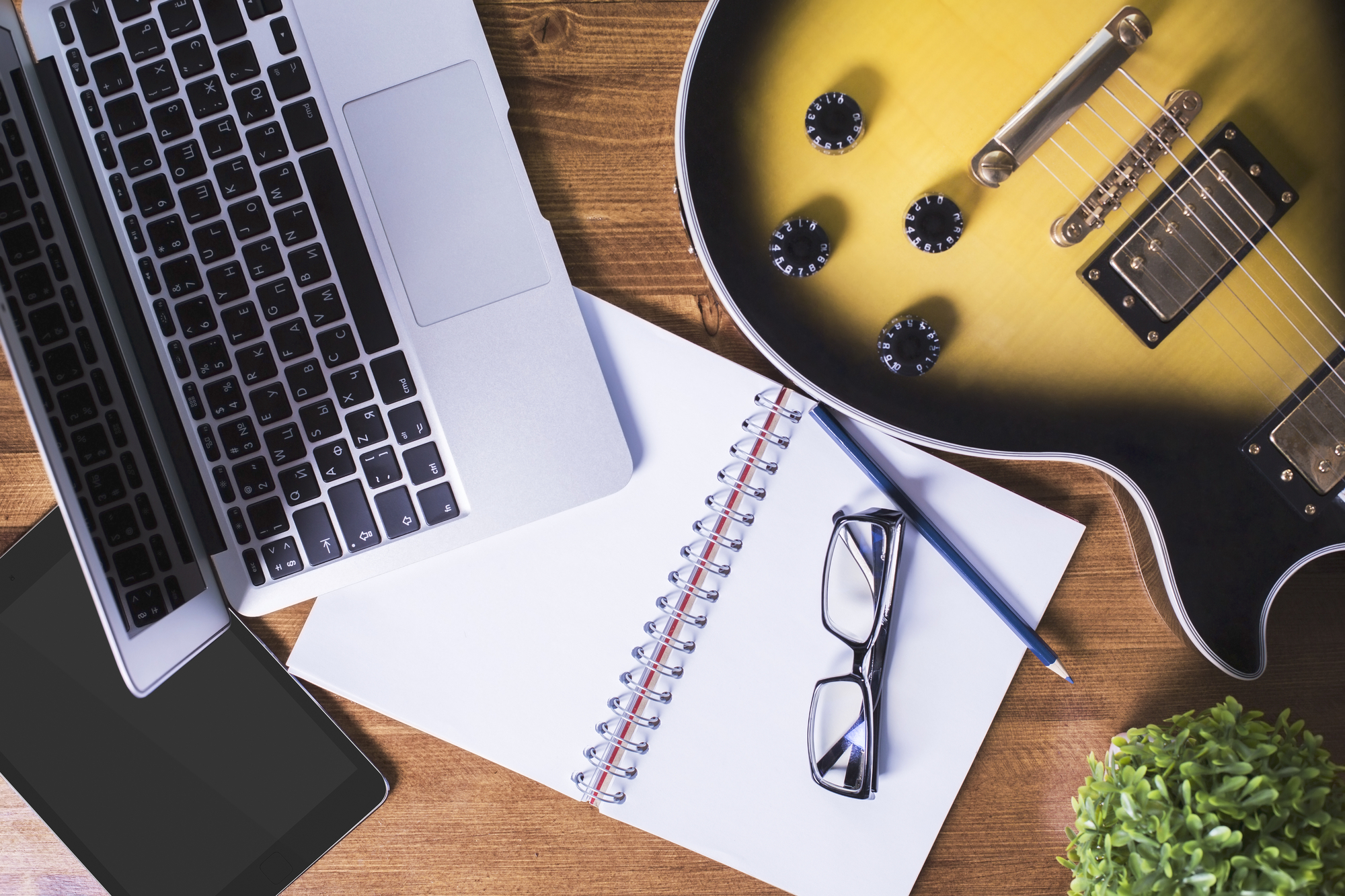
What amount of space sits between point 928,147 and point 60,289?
764 millimetres

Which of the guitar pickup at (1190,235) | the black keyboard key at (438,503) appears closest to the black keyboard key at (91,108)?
the black keyboard key at (438,503)

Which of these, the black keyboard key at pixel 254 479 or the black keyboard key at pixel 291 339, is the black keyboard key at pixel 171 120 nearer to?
the black keyboard key at pixel 291 339

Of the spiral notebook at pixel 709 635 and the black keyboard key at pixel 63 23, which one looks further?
the spiral notebook at pixel 709 635

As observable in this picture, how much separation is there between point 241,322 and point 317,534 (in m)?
0.20

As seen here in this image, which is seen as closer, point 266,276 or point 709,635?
point 266,276

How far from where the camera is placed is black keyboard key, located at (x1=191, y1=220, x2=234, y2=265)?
65cm

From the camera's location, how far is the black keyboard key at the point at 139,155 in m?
0.65

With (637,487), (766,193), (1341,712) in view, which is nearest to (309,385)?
(637,487)

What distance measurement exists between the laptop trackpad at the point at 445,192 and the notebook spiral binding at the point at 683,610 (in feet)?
0.86

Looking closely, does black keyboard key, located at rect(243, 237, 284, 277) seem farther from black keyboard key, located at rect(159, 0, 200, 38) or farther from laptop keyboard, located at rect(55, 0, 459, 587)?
black keyboard key, located at rect(159, 0, 200, 38)

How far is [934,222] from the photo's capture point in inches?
25.4

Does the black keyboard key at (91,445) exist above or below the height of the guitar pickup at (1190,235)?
above

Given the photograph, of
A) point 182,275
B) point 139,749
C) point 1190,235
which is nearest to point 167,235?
point 182,275

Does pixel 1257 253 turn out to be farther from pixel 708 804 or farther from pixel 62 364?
pixel 62 364
